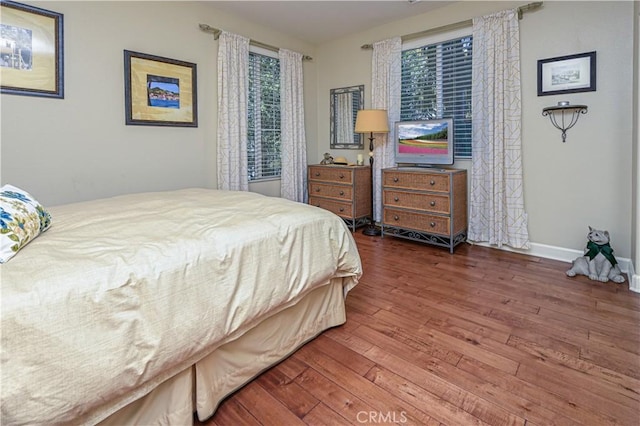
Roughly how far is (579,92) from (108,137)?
4.21 m

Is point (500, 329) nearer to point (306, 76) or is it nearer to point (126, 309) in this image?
point (126, 309)

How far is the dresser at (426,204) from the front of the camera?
3.58m

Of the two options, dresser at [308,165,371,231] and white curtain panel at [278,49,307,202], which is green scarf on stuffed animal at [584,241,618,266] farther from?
white curtain panel at [278,49,307,202]

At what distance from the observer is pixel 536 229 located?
346cm

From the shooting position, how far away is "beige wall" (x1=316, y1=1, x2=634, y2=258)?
290cm

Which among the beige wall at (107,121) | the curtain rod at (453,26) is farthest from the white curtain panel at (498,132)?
the beige wall at (107,121)

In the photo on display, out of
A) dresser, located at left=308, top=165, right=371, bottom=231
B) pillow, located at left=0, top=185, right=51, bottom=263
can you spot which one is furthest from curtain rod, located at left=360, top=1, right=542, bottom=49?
pillow, located at left=0, top=185, right=51, bottom=263

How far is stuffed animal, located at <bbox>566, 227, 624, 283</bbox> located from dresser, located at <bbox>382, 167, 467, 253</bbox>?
1113 mm

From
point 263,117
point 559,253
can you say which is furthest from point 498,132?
point 263,117

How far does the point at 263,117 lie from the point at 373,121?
1401 millimetres

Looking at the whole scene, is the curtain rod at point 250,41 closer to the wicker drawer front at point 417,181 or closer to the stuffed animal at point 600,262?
the wicker drawer front at point 417,181

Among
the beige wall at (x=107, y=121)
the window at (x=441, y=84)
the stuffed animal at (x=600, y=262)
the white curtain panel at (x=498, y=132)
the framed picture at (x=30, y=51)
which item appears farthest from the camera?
the window at (x=441, y=84)

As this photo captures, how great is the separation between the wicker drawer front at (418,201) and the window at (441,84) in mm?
679

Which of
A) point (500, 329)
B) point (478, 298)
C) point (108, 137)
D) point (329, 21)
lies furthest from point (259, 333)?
point (329, 21)
